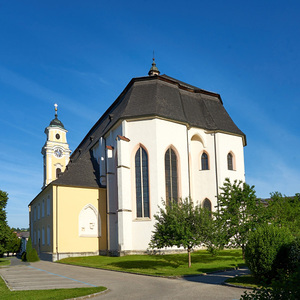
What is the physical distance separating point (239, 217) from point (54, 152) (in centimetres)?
4798

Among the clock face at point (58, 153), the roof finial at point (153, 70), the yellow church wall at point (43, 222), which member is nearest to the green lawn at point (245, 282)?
the yellow church wall at point (43, 222)

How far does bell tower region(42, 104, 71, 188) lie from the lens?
6369 cm

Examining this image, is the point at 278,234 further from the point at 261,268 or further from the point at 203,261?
the point at 203,261

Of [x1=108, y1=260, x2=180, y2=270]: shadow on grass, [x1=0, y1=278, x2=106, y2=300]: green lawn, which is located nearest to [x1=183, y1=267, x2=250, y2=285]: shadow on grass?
[x1=108, y1=260, x2=180, y2=270]: shadow on grass

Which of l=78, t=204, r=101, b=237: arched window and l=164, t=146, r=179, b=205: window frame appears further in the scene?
l=78, t=204, r=101, b=237: arched window

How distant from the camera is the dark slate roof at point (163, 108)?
1310 inches

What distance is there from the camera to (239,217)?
850 inches

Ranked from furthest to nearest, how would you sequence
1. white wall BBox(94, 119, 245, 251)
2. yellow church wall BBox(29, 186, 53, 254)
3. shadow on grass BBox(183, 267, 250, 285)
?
1. yellow church wall BBox(29, 186, 53, 254)
2. white wall BBox(94, 119, 245, 251)
3. shadow on grass BBox(183, 267, 250, 285)

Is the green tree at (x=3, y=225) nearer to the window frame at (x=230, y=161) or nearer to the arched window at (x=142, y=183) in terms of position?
the arched window at (x=142, y=183)

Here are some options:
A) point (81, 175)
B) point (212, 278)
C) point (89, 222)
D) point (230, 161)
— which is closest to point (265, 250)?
point (212, 278)

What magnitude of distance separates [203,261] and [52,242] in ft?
53.1

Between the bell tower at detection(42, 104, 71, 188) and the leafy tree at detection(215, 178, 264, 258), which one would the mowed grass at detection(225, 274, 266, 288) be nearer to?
the leafy tree at detection(215, 178, 264, 258)

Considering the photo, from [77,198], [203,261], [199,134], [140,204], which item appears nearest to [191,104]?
[199,134]

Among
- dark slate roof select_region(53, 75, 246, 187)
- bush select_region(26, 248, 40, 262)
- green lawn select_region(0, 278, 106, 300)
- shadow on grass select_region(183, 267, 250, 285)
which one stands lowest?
bush select_region(26, 248, 40, 262)
